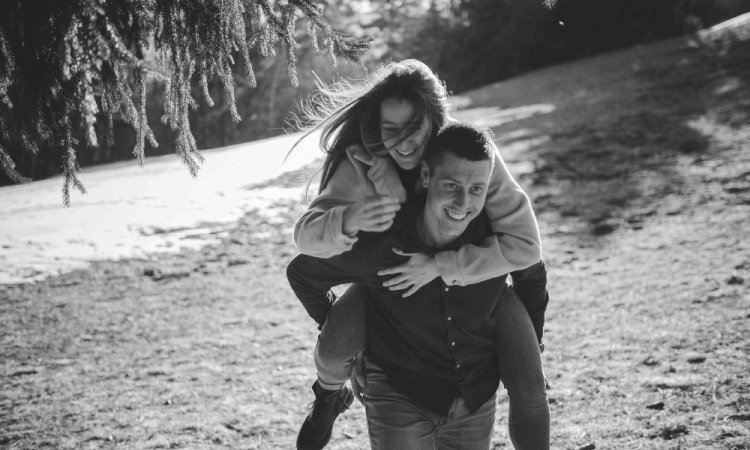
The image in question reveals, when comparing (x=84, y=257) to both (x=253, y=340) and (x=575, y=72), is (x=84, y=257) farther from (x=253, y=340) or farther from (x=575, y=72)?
(x=575, y=72)

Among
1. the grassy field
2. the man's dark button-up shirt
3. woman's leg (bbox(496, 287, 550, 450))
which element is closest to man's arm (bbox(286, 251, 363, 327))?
the man's dark button-up shirt

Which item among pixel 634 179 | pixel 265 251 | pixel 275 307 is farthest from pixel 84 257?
pixel 634 179

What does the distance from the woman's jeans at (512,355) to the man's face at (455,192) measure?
403 millimetres

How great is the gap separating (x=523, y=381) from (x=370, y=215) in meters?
0.86

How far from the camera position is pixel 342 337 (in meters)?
2.46

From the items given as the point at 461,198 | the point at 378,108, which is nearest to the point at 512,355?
the point at 461,198

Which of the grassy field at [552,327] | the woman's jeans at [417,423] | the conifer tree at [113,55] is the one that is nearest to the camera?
the conifer tree at [113,55]

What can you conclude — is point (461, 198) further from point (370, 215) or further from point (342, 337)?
point (342, 337)

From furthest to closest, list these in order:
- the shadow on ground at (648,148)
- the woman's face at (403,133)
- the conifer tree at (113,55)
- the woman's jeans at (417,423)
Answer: the shadow on ground at (648,148) → the woman's face at (403,133) → the woman's jeans at (417,423) → the conifer tree at (113,55)

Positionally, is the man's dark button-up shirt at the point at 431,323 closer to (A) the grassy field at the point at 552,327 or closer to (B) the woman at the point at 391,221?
(B) the woman at the point at 391,221

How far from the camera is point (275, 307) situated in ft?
18.3

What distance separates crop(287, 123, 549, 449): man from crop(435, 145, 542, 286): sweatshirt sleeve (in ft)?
0.27

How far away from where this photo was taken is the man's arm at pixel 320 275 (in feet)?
7.74

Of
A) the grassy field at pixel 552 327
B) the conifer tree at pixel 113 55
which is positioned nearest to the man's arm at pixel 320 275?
the conifer tree at pixel 113 55
